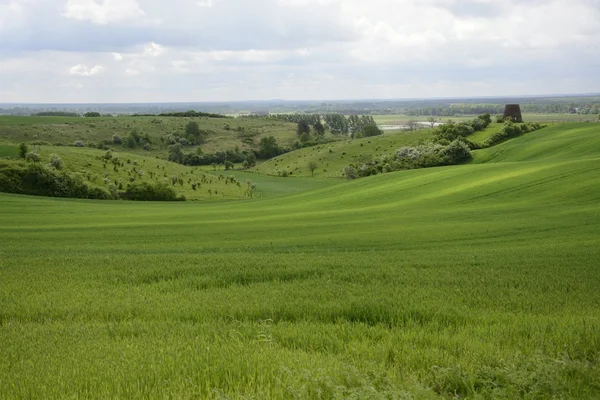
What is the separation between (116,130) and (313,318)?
156 meters

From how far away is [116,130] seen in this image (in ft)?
505

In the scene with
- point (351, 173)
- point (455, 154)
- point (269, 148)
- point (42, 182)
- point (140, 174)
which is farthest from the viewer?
point (269, 148)

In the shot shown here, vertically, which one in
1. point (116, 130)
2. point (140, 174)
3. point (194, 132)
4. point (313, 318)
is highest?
point (116, 130)

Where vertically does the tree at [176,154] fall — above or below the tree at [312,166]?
above

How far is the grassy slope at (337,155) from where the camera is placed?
4857 inches

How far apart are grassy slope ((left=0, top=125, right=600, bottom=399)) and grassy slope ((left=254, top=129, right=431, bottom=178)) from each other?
97496 millimetres

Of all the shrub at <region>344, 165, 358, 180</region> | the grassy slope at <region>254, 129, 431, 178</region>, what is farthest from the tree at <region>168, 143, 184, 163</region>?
the shrub at <region>344, 165, 358, 180</region>

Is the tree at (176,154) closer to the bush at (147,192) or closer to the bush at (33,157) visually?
the bush at (147,192)

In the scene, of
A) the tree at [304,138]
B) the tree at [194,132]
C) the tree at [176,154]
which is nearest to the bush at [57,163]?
the tree at [176,154]

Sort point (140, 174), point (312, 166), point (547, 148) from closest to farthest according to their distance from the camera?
point (547, 148) → point (140, 174) → point (312, 166)

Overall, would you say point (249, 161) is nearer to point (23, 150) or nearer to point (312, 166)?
point (312, 166)

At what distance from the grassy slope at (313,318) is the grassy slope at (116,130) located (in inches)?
4567

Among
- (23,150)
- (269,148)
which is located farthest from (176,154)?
(23,150)

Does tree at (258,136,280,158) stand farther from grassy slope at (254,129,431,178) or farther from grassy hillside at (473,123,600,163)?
grassy hillside at (473,123,600,163)
